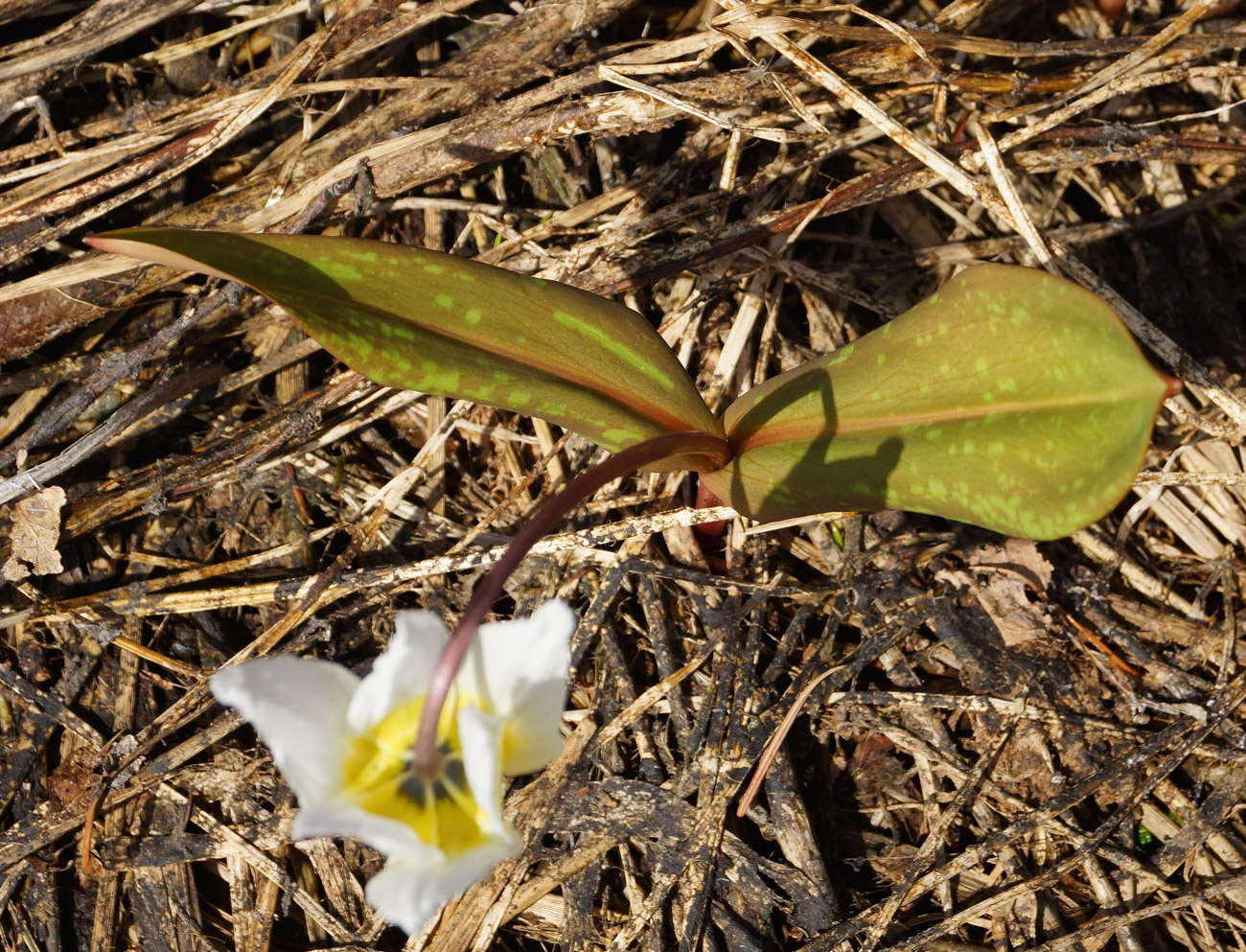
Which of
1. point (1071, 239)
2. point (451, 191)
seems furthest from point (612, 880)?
point (1071, 239)

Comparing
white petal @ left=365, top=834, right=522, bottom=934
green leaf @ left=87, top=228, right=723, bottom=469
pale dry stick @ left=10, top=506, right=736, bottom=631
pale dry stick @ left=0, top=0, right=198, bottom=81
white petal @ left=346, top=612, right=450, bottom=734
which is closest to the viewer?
white petal @ left=365, top=834, right=522, bottom=934

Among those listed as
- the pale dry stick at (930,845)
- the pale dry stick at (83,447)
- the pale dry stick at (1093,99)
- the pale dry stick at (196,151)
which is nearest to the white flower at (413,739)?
the pale dry stick at (930,845)

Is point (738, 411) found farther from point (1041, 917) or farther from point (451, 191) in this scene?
point (1041, 917)

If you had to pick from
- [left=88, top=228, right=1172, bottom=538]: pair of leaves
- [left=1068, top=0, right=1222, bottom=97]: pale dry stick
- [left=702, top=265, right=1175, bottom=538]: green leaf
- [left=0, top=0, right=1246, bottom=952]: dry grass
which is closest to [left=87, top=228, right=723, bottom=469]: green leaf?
[left=88, top=228, right=1172, bottom=538]: pair of leaves

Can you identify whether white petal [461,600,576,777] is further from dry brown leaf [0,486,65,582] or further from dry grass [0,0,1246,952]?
dry brown leaf [0,486,65,582]

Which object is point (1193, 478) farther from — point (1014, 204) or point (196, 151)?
point (196, 151)
